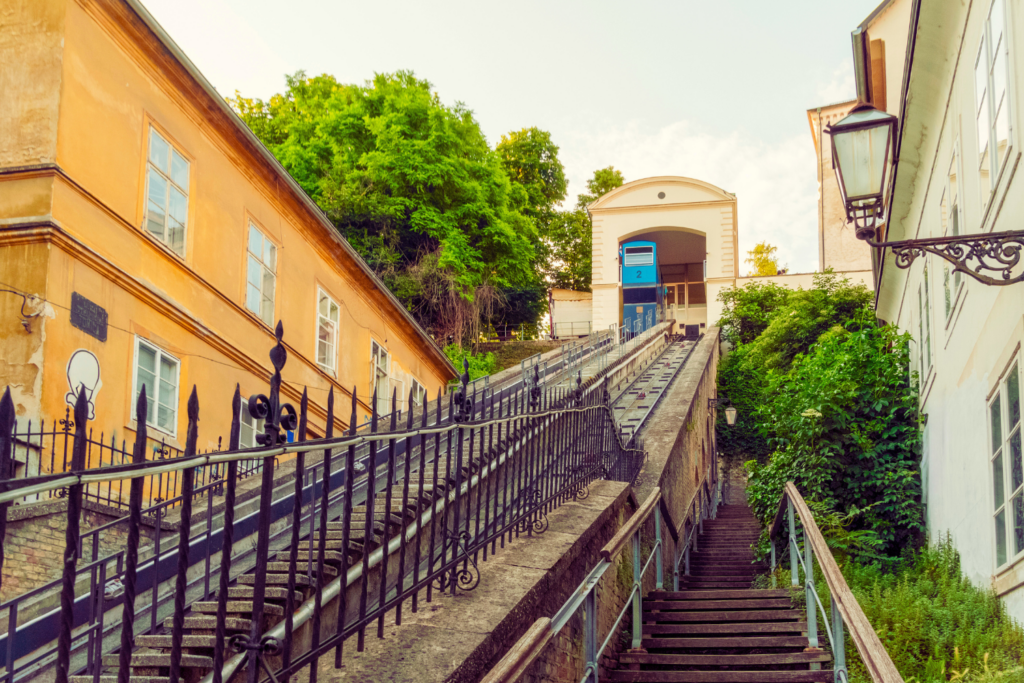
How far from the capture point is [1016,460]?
A: 643 cm

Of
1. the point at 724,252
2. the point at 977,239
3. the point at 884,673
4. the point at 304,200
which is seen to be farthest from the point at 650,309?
the point at 884,673

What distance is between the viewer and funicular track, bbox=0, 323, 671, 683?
3.11 meters

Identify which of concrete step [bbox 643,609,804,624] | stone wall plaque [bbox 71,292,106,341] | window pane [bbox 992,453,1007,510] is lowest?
concrete step [bbox 643,609,804,624]

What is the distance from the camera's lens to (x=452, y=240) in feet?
91.4

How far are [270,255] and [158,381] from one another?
400cm

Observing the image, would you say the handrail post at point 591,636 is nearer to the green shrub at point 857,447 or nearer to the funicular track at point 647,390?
the funicular track at point 647,390

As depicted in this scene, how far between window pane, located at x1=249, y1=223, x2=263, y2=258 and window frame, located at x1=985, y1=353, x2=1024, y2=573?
10.8 metres

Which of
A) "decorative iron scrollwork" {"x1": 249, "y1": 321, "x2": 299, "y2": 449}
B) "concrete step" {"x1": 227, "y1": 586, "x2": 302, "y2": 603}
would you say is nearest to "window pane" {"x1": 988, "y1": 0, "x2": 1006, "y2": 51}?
"decorative iron scrollwork" {"x1": 249, "y1": 321, "x2": 299, "y2": 449}

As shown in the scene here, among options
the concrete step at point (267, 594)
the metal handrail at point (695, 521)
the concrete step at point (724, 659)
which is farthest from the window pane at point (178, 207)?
the concrete step at point (267, 594)

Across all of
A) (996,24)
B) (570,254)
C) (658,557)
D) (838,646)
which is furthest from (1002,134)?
(570,254)

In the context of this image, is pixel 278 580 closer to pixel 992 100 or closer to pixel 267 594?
pixel 267 594

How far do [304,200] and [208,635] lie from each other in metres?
12.6

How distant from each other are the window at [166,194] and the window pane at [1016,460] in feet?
32.8

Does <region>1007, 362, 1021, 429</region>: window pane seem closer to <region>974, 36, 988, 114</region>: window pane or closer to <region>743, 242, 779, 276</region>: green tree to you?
<region>974, 36, 988, 114</region>: window pane
